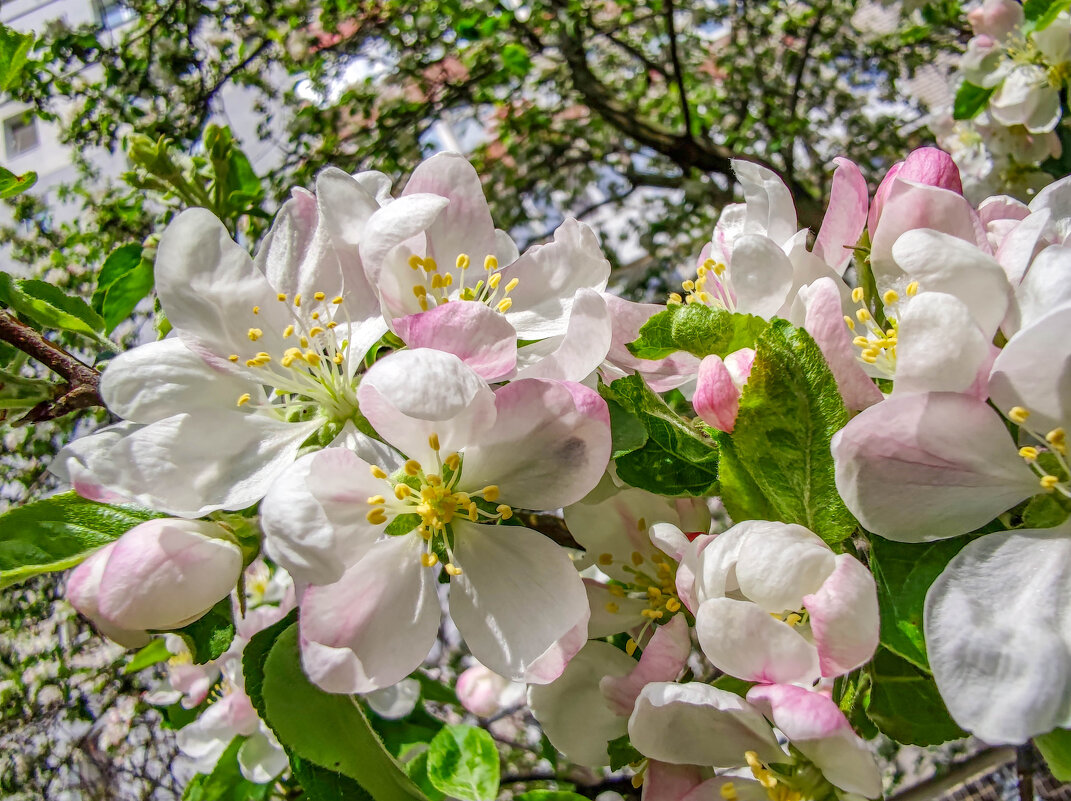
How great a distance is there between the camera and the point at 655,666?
676 millimetres

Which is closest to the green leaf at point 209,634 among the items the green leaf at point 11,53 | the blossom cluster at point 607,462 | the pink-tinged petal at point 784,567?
the blossom cluster at point 607,462

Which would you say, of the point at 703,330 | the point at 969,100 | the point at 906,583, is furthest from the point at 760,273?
the point at 969,100

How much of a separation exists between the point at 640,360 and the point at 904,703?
0.36 m

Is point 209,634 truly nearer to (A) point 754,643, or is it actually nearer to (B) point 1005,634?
(A) point 754,643

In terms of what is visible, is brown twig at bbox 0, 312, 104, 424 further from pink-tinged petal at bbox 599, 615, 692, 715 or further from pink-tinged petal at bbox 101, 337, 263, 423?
pink-tinged petal at bbox 599, 615, 692, 715

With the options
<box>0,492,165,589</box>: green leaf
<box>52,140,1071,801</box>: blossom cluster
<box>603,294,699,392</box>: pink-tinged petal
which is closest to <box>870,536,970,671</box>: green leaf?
<box>52,140,1071,801</box>: blossom cluster

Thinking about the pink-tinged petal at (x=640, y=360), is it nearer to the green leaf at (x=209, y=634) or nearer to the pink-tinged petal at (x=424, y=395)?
the pink-tinged petal at (x=424, y=395)

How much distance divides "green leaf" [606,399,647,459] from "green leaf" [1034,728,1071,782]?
34 cm

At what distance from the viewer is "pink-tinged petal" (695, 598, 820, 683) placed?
56cm

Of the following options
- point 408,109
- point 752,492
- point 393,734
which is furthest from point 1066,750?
point 408,109

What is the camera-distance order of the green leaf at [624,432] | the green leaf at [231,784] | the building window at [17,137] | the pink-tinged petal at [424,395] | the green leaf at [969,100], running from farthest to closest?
the building window at [17,137], the green leaf at [969,100], the green leaf at [231,784], the green leaf at [624,432], the pink-tinged petal at [424,395]

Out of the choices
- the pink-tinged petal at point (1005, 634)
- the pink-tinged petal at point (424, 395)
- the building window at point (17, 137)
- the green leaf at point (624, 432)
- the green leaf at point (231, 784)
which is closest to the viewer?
the pink-tinged petal at point (1005, 634)

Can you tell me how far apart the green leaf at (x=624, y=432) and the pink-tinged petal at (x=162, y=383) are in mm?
357

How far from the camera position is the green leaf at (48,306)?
940 millimetres
